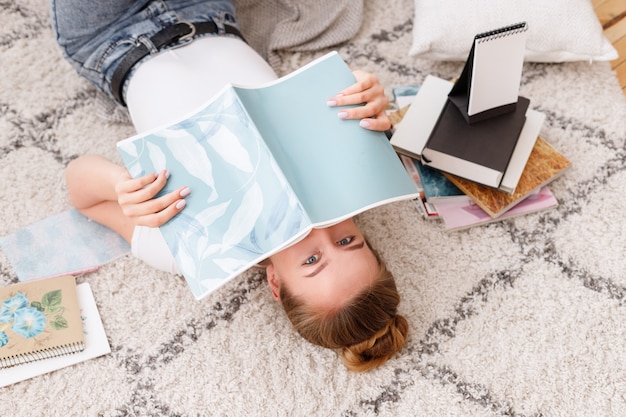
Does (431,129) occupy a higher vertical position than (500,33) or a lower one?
lower

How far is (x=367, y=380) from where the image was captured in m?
1.06

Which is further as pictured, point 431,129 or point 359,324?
point 431,129

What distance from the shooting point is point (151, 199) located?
90cm

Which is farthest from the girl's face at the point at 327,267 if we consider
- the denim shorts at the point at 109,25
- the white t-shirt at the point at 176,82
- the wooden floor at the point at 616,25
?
the wooden floor at the point at 616,25

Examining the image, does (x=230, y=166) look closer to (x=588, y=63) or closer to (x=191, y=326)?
(x=191, y=326)

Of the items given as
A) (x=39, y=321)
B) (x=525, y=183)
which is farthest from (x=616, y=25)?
(x=39, y=321)

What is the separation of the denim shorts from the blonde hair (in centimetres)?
59

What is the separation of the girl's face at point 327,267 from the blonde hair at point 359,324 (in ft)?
0.05

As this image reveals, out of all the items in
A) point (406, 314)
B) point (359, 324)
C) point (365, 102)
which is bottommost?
point (406, 314)

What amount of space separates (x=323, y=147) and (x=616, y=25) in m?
0.93

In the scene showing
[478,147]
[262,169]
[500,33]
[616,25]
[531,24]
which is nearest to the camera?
[262,169]

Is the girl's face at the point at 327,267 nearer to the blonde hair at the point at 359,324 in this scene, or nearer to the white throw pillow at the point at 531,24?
the blonde hair at the point at 359,324

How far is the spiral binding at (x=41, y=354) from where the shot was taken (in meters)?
1.03

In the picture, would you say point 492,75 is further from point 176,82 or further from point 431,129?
point 176,82
